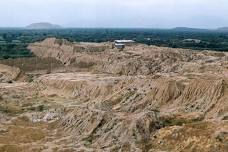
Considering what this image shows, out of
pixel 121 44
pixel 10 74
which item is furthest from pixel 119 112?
pixel 121 44

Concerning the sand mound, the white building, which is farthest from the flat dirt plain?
the white building

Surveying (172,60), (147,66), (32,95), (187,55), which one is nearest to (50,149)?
(32,95)

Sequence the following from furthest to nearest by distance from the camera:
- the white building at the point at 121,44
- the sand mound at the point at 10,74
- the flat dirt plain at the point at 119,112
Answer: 1. the white building at the point at 121,44
2. the sand mound at the point at 10,74
3. the flat dirt plain at the point at 119,112

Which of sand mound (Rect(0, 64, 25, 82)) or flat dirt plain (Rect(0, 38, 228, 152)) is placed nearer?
flat dirt plain (Rect(0, 38, 228, 152))

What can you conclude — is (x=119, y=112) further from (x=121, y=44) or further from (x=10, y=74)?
(x=121, y=44)

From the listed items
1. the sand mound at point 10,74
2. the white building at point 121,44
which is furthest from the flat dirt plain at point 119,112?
the white building at point 121,44

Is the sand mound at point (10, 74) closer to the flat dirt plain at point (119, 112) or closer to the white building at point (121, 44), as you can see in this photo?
the flat dirt plain at point (119, 112)

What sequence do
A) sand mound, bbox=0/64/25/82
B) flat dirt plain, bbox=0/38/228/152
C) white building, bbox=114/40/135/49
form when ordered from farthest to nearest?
white building, bbox=114/40/135/49, sand mound, bbox=0/64/25/82, flat dirt plain, bbox=0/38/228/152

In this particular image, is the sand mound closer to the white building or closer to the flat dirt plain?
the flat dirt plain

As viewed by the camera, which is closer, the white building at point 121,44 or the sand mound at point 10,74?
the sand mound at point 10,74
